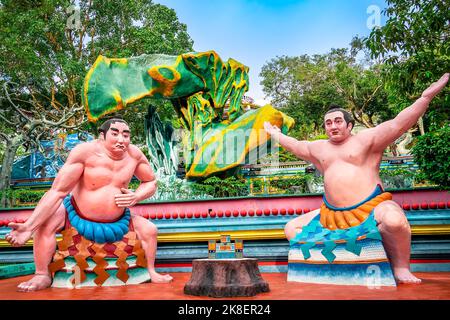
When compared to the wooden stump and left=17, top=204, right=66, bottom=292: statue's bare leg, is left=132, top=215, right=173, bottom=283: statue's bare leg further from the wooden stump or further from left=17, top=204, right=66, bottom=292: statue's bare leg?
the wooden stump

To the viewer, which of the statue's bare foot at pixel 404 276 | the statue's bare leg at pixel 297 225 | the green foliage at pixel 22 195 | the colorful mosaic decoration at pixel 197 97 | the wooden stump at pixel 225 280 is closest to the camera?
the wooden stump at pixel 225 280

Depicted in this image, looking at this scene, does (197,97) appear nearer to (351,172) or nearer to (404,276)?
(351,172)

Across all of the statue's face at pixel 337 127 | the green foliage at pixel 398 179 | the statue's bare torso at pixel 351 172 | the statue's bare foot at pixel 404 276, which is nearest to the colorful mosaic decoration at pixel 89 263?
the statue's bare torso at pixel 351 172

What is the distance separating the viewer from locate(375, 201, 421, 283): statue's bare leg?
4.24 m

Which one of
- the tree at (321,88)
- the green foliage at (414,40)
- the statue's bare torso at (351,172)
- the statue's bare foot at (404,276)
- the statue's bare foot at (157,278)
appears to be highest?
the tree at (321,88)

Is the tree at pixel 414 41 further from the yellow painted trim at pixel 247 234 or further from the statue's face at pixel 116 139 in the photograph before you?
the statue's face at pixel 116 139

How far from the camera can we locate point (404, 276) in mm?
4379

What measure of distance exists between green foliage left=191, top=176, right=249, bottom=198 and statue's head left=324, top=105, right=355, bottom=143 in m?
5.26

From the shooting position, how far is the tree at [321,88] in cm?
2448

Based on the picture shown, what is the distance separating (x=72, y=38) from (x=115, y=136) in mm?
16712

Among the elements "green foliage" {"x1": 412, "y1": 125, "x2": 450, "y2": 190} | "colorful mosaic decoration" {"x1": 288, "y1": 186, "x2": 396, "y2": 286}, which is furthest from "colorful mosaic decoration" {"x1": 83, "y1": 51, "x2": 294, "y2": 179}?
"colorful mosaic decoration" {"x1": 288, "y1": 186, "x2": 396, "y2": 286}

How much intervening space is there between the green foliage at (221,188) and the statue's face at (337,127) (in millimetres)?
5269

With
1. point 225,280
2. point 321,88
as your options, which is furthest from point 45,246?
point 321,88
